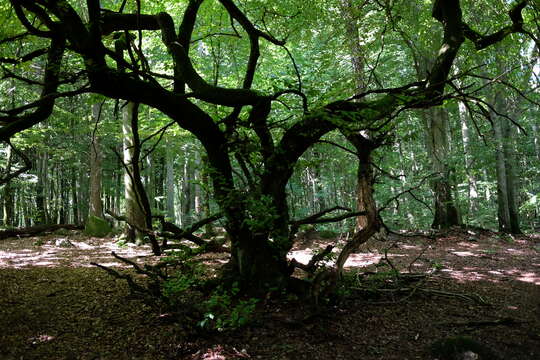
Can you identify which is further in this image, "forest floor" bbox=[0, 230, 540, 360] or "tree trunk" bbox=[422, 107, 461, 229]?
"tree trunk" bbox=[422, 107, 461, 229]

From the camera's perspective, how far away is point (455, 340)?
380cm

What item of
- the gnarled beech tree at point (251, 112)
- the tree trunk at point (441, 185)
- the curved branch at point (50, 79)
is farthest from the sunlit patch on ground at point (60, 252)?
the tree trunk at point (441, 185)

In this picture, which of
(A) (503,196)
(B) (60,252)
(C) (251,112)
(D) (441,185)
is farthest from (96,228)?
(A) (503,196)

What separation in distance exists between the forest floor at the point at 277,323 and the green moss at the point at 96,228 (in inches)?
226

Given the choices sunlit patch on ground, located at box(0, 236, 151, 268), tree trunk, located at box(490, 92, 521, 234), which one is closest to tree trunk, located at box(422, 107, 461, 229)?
tree trunk, located at box(490, 92, 521, 234)

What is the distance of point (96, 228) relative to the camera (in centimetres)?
1285

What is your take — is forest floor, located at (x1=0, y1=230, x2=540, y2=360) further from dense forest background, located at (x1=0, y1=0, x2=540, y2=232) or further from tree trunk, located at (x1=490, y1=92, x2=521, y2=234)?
tree trunk, located at (x1=490, y1=92, x2=521, y2=234)

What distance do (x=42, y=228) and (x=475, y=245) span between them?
45.6ft

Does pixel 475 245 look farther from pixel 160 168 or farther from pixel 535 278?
pixel 160 168

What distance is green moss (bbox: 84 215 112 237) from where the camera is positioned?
12789mm

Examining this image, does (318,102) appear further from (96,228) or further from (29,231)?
(29,231)

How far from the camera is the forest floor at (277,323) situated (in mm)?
3939

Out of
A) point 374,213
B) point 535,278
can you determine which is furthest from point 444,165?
point 374,213

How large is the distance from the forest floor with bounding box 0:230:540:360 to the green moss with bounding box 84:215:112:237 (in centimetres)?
575
